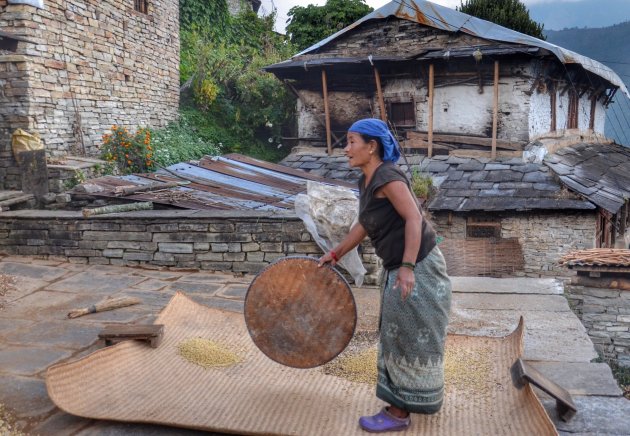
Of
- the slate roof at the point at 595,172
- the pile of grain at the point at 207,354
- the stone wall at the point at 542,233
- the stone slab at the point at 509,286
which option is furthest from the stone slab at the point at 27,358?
the slate roof at the point at 595,172

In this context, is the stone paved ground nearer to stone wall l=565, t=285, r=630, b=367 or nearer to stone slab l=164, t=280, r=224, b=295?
stone slab l=164, t=280, r=224, b=295

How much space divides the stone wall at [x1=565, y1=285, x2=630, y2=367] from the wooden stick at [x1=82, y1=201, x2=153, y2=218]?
626cm

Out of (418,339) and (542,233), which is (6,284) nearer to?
(418,339)

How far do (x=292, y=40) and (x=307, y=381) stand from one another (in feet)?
59.7

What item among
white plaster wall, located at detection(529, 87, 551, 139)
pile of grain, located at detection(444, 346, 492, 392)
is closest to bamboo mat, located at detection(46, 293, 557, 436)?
pile of grain, located at detection(444, 346, 492, 392)

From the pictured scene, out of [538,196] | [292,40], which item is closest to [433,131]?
→ [538,196]

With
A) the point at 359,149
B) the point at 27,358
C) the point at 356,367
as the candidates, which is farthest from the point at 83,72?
the point at 359,149

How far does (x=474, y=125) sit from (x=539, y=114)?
5.15 feet

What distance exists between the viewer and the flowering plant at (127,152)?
11.3 meters

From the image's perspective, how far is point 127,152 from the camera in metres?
11.4

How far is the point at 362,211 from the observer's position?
9.83 feet

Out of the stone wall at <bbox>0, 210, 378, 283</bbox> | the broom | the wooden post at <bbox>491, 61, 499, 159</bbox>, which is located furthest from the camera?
the wooden post at <bbox>491, 61, 499, 159</bbox>

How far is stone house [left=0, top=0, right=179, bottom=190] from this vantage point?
9.65m

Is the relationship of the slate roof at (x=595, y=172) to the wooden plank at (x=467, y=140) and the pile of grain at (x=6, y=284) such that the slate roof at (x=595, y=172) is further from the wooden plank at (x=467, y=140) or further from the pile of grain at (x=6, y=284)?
the pile of grain at (x=6, y=284)
